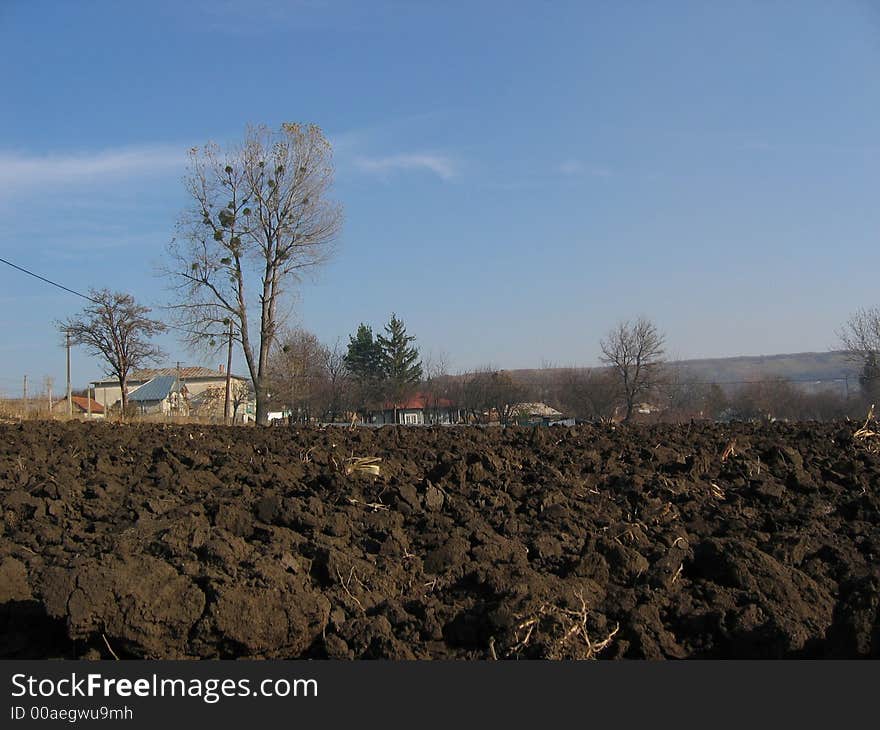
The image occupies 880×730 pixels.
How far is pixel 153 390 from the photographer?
79500mm

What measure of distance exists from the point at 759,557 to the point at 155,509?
4651 mm

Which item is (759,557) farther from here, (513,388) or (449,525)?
(513,388)

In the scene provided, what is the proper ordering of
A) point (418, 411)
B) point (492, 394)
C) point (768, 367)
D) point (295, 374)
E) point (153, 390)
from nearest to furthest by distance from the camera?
point (295, 374) < point (492, 394) < point (418, 411) < point (153, 390) < point (768, 367)

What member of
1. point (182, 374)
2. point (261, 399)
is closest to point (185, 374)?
point (182, 374)

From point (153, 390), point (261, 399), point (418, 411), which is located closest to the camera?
point (261, 399)

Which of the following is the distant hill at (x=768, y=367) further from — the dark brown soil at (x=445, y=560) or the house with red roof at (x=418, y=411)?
the dark brown soil at (x=445, y=560)

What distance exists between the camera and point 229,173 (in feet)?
118

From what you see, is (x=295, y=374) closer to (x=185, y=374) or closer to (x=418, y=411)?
(x=418, y=411)

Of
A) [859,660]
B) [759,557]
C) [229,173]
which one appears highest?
[229,173]

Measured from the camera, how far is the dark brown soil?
163 inches

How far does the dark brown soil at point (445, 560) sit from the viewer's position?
4152 millimetres

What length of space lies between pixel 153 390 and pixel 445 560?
78655mm

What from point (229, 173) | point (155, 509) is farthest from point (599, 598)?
point (229, 173)

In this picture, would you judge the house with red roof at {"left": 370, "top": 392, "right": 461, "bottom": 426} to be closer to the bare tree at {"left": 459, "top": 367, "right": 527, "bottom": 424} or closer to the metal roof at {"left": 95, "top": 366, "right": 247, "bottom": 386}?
the bare tree at {"left": 459, "top": 367, "right": 527, "bottom": 424}
